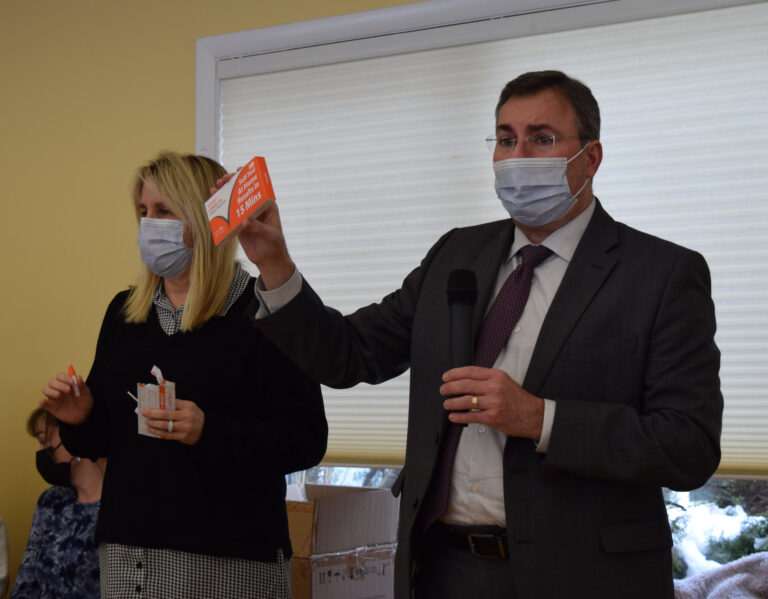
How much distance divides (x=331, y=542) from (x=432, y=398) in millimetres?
1349

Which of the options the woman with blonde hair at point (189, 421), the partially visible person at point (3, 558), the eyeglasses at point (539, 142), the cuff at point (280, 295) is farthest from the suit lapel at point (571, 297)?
the partially visible person at point (3, 558)

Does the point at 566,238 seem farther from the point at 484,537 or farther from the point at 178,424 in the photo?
the point at 178,424

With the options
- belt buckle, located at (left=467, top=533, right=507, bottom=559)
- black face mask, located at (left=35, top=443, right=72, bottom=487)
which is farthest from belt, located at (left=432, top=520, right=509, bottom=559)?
black face mask, located at (left=35, top=443, right=72, bottom=487)

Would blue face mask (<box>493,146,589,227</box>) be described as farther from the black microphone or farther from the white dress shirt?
the black microphone

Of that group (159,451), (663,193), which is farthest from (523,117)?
(663,193)

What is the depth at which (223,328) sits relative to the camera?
205 centimetres

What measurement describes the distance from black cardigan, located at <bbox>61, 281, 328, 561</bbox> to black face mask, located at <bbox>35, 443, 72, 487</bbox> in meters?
1.20

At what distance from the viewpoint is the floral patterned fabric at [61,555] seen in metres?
2.98

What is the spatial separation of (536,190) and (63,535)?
2.35 meters

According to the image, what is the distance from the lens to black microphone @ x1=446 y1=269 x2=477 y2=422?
4.64 ft

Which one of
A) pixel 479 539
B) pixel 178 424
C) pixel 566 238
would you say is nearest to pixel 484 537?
pixel 479 539

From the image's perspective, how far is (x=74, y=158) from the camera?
387cm

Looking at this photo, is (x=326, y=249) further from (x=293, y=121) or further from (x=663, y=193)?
(x=663, y=193)

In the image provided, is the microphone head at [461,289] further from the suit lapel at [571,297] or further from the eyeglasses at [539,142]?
the eyeglasses at [539,142]
